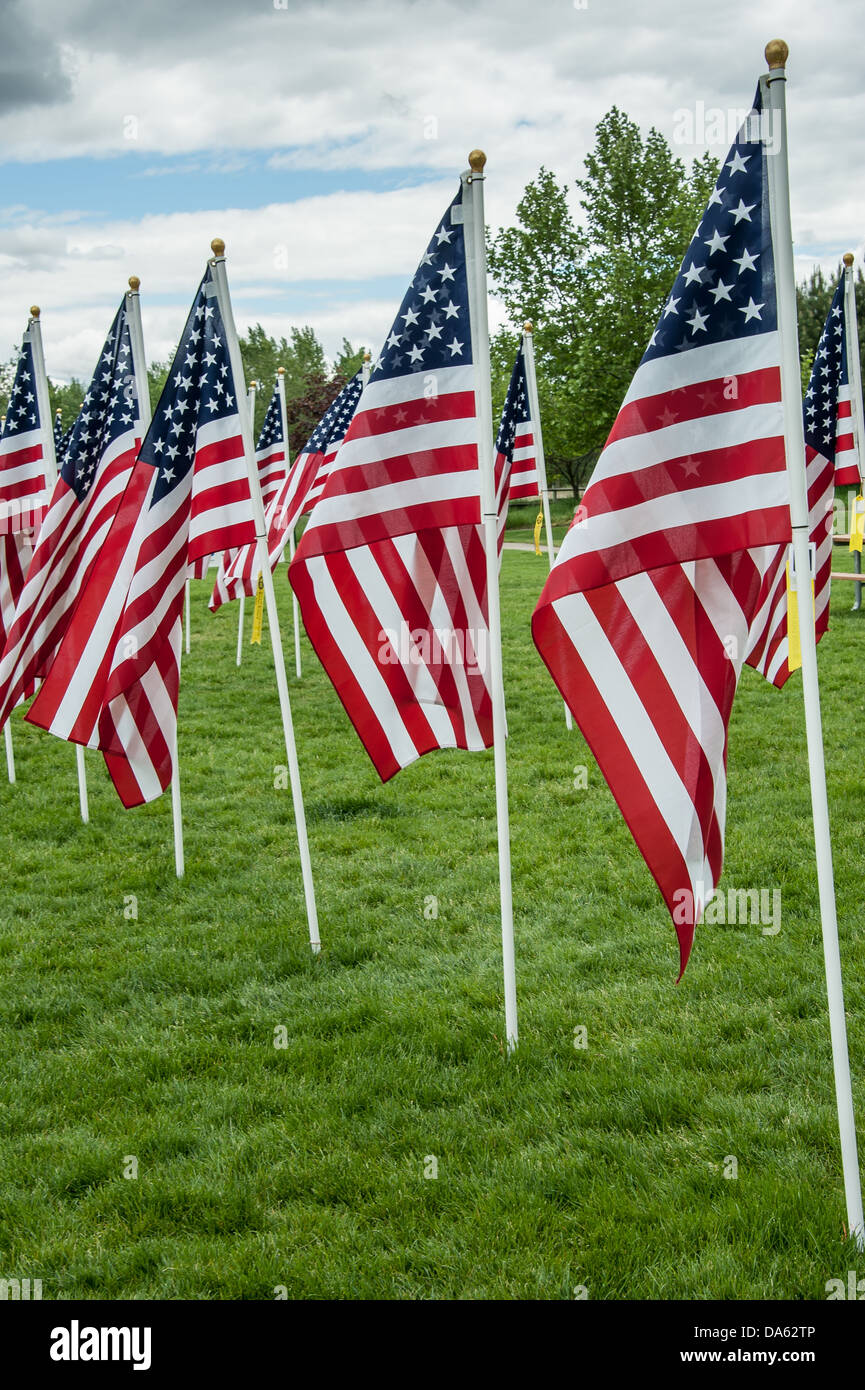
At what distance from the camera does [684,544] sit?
404cm

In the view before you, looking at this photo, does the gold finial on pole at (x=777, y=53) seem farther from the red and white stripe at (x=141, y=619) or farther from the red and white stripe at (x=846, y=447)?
the red and white stripe at (x=846, y=447)

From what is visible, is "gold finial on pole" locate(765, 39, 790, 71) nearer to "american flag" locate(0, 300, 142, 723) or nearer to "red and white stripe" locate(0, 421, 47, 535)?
"american flag" locate(0, 300, 142, 723)

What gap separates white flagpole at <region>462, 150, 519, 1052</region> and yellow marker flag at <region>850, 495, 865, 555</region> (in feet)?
40.4

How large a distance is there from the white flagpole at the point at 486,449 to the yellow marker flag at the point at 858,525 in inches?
485

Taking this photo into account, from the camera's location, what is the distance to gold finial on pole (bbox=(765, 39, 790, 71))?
147 inches

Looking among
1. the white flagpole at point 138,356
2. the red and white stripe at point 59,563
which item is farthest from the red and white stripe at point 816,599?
the red and white stripe at point 59,563

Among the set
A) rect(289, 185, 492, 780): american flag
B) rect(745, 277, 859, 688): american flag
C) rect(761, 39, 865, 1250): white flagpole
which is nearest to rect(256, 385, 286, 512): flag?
rect(745, 277, 859, 688): american flag

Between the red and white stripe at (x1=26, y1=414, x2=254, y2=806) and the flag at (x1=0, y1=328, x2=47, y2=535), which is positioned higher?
the flag at (x1=0, y1=328, x2=47, y2=535)

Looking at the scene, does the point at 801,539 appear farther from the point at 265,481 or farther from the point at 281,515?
the point at 265,481

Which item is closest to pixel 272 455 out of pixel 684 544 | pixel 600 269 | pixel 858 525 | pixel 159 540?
pixel 858 525

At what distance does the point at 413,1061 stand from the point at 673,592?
2.68 meters

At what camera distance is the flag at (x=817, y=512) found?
348 inches
